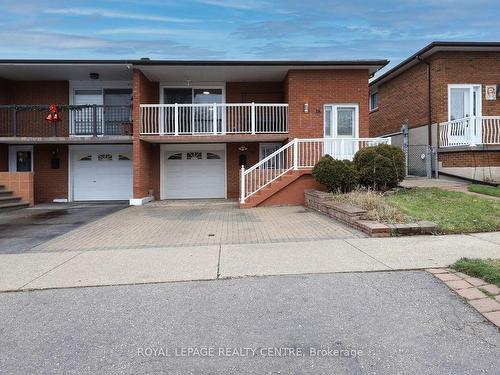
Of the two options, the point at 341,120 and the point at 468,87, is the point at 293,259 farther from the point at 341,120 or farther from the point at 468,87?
the point at 468,87

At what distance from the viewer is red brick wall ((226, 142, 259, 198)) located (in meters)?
17.6

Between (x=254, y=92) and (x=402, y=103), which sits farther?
(x=402, y=103)

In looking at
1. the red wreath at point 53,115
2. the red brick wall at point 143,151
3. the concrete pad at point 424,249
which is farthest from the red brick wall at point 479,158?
the red wreath at point 53,115

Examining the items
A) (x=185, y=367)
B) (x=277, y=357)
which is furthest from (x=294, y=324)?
(x=185, y=367)

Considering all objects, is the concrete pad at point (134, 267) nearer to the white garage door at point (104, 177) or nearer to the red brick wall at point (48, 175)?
the white garage door at point (104, 177)

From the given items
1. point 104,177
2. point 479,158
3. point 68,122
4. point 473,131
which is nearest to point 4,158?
point 68,122

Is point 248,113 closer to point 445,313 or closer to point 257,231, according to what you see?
point 257,231

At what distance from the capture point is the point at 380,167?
1186 centimetres

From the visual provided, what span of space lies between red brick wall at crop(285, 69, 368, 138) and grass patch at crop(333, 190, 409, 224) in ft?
18.5

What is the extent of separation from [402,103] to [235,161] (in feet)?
28.6

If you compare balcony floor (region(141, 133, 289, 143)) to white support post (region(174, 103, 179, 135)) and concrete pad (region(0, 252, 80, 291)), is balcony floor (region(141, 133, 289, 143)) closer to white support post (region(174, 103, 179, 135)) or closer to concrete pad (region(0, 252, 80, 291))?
white support post (region(174, 103, 179, 135))

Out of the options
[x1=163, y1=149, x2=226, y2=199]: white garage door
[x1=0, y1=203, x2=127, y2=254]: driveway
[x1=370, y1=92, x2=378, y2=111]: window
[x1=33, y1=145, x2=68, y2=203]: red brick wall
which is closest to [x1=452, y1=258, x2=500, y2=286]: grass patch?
[x1=0, y1=203, x2=127, y2=254]: driveway

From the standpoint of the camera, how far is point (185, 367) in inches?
121

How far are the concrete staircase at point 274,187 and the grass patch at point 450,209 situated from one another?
3413 millimetres
